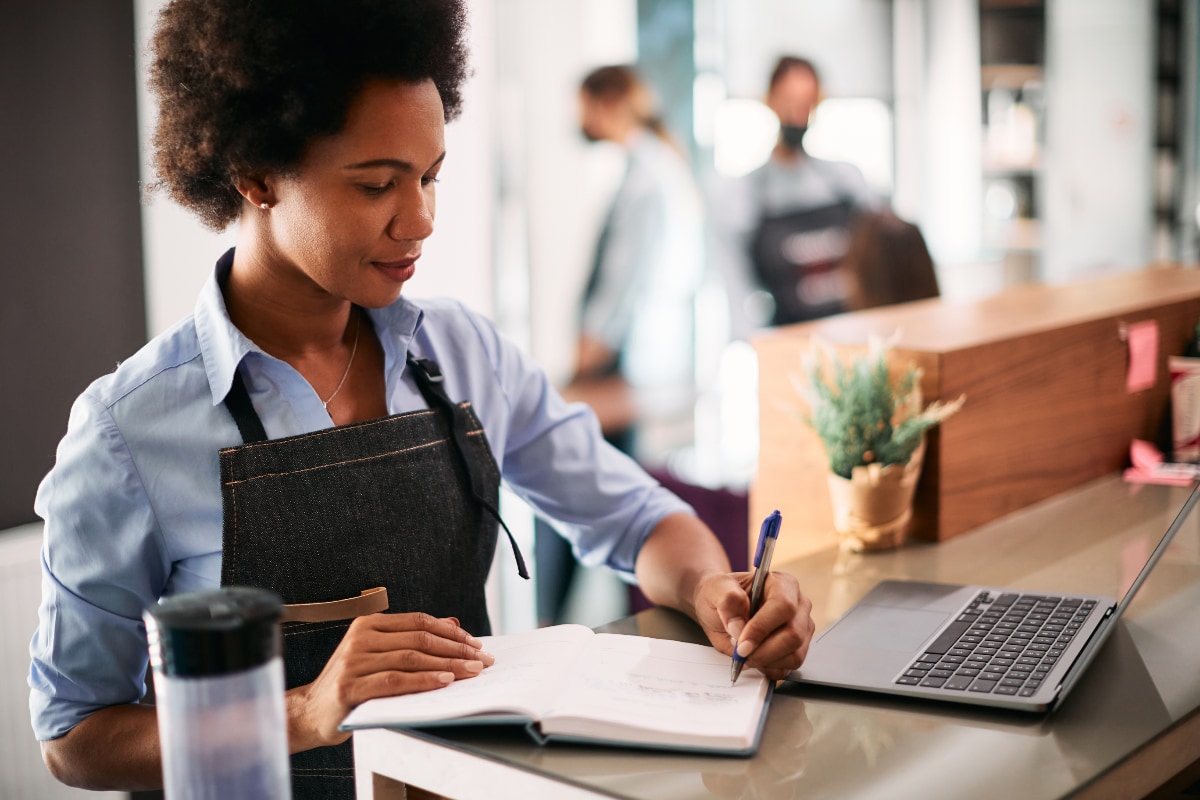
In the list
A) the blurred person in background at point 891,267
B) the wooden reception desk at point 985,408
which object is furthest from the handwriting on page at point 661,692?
the blurred person in background at point 891,267

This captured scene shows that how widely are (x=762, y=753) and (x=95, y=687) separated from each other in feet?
2.27

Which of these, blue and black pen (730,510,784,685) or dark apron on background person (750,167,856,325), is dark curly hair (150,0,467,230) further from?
dark apron on background person (750,167,856,325)

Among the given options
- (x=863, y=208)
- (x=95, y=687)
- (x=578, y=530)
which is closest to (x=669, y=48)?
(x=863, y=208)

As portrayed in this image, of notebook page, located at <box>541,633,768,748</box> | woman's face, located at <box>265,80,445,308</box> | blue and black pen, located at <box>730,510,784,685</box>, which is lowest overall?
notebook page, located at <box>541,633,768,748</box>

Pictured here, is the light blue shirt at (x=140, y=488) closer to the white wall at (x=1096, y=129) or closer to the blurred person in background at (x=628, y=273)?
the blurred person in background at (x=628, y=273)

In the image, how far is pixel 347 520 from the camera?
54.8 inches

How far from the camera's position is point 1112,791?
102cm

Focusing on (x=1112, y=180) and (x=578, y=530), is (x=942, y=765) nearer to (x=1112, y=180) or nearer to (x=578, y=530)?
(x=578, y=530)

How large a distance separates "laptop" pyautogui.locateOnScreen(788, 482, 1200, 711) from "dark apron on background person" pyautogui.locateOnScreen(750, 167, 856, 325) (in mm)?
3019

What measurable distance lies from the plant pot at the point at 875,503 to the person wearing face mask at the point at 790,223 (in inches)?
108

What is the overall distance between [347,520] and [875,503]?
776 millimetres

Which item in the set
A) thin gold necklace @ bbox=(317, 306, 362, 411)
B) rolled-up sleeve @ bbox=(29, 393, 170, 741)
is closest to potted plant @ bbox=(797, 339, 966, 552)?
thin gold necklace @ bbox=(317, 306, 362, 411)

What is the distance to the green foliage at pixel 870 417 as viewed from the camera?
1.75m

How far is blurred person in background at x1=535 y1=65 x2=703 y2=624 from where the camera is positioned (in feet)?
13.4
